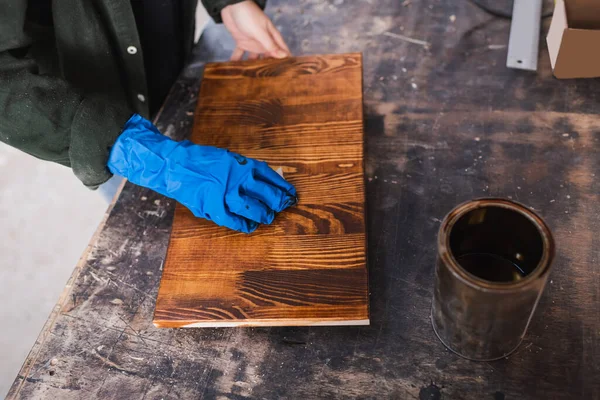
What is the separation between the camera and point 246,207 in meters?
0.99

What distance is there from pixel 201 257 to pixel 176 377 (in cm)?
22

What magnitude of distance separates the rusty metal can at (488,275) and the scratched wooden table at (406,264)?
0.08 m

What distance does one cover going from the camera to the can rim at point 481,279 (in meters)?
0.67

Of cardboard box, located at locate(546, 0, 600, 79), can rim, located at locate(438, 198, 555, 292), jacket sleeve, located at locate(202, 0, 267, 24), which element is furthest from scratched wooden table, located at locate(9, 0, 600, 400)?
can rim, located at locate(438, 198, 555, 292)

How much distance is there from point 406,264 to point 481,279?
0.33 m

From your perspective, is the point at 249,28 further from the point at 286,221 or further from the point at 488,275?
the point at 488,275

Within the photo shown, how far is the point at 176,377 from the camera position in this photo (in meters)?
0.93

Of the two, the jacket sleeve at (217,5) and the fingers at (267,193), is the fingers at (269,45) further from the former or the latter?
the fingers at (267,193)

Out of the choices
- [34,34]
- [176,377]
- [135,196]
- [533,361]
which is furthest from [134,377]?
[34,34]

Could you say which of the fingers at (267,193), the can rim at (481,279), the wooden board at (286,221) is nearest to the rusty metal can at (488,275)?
the can rim at (481,279)

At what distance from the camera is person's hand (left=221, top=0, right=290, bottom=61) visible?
135cm

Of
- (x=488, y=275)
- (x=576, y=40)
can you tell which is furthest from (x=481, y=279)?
(x=576, y=40)

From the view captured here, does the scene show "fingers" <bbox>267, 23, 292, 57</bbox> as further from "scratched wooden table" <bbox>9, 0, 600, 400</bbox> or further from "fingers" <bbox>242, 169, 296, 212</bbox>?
"fingers" <bbox>242, 169, 296, 212</bbox>

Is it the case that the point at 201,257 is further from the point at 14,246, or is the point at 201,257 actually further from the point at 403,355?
the point at 14,246
